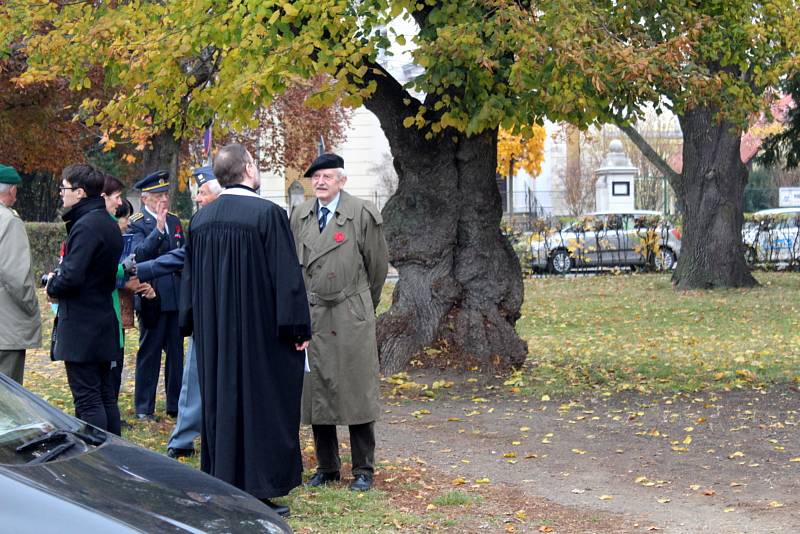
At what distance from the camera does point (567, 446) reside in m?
8.68

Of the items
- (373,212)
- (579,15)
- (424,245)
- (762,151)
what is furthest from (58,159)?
(373,212)

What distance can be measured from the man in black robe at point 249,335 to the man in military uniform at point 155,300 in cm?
248

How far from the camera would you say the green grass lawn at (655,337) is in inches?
455

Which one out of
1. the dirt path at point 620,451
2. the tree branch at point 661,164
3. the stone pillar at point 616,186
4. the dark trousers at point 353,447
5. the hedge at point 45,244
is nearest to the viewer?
the dirt path at point 620,451

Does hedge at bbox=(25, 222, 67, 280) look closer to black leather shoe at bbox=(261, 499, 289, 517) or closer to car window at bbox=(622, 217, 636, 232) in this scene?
car window at bbox=(622, 217, 636, 232)

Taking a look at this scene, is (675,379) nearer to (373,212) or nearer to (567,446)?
(567,446)

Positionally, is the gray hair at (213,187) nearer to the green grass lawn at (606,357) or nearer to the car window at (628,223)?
the green grass lawn at (606,357)

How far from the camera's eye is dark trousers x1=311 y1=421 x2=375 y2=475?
702 centimetres

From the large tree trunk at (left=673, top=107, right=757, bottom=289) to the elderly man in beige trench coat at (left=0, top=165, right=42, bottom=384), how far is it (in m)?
17.5

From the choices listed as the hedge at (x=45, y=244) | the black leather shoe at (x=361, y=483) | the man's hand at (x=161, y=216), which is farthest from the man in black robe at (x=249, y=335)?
the hedge at (x=45, y=244)

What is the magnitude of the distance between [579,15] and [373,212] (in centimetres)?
358

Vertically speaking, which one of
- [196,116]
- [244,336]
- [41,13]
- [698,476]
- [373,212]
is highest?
[41,13]

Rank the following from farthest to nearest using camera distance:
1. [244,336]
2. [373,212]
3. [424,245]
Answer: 1. [424,245]
2. [373,212]
3. [244,336]

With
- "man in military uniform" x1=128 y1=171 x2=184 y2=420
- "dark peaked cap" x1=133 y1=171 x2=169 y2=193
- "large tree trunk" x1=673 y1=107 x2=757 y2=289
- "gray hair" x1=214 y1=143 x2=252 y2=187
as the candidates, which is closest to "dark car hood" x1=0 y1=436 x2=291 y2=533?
"gray hair" x1=214 y1=143 x2=252 y2=187
